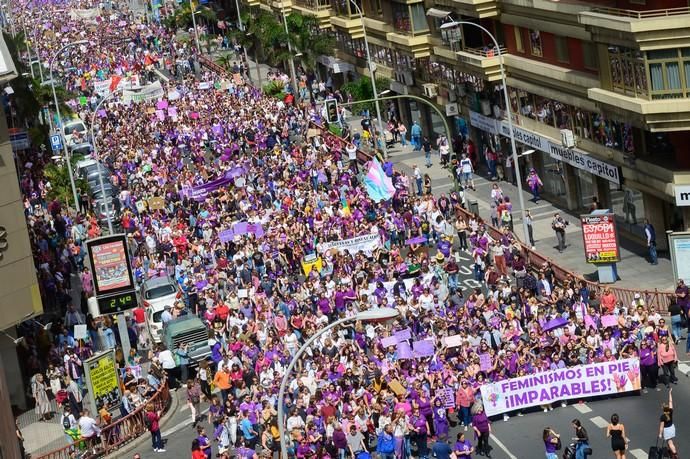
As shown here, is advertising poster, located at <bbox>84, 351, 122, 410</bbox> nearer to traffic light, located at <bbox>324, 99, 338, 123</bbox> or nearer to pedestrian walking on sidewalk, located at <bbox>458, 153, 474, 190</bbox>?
pedestrian walking on sidewalk, located at <bbox>458, 153, 474, 190</bbox>

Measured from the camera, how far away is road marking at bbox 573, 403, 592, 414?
117ft

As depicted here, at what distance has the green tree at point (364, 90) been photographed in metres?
80.1

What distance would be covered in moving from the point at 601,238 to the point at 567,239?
7.81m

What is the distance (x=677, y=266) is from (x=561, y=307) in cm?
431

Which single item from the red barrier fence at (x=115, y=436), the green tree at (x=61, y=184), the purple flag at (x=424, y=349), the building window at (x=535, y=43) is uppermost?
the building window at (x=535, y=43)

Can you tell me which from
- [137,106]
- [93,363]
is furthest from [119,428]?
[137,106]

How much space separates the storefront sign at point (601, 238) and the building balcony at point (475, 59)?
52.2 feet

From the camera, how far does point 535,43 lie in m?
58.0

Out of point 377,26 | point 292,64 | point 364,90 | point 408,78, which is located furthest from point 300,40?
point 408,78

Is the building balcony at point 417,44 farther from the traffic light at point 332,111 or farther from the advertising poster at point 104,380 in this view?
the advertising poster at point 104,380

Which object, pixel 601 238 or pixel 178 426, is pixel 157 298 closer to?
pixel 178 426

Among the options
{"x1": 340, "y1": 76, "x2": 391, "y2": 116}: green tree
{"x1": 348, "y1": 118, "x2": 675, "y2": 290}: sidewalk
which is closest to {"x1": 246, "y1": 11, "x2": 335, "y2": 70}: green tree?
{"x1": 340, "y1": 76, "x2": 391, "y2": 116}: green tree

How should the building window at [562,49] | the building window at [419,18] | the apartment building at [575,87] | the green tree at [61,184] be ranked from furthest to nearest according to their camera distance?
the building window at [419,18], the green tree at [61,184], the building window at [562,49], the apartment building at [575,87]

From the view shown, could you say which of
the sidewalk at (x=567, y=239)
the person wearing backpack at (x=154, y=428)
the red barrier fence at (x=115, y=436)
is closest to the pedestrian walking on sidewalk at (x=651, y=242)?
the sidewalk at (x=567, y=239)
